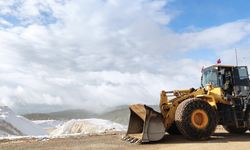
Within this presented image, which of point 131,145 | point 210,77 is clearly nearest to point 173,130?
point 210,77

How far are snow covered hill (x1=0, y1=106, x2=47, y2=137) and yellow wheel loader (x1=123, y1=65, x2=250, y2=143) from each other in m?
22.6

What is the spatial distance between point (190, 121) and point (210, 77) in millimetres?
2998

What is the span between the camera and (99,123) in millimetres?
29969

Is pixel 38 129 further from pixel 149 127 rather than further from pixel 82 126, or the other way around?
pixel 149 127

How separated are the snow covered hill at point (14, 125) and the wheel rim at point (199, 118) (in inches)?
941

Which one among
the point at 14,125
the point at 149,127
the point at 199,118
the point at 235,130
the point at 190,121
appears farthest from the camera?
the point at 14,125

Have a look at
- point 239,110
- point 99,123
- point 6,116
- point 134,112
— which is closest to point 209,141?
point 239,110

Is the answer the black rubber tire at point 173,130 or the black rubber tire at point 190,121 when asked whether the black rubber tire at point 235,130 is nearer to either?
the black rubber tire at point 173,130

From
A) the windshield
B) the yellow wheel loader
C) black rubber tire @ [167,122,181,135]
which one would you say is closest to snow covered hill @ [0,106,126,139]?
black rubber tire @ [167,122,181,135]

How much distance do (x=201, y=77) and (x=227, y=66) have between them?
1502 millimetres

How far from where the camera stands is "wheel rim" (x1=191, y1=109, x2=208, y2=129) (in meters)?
15.8

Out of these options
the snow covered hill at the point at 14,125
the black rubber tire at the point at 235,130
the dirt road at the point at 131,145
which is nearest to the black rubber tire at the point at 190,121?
the dirt road at the point at 131,145

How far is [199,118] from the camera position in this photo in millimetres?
15930

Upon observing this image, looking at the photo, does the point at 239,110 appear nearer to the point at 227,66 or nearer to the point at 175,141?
the point at 227,66
